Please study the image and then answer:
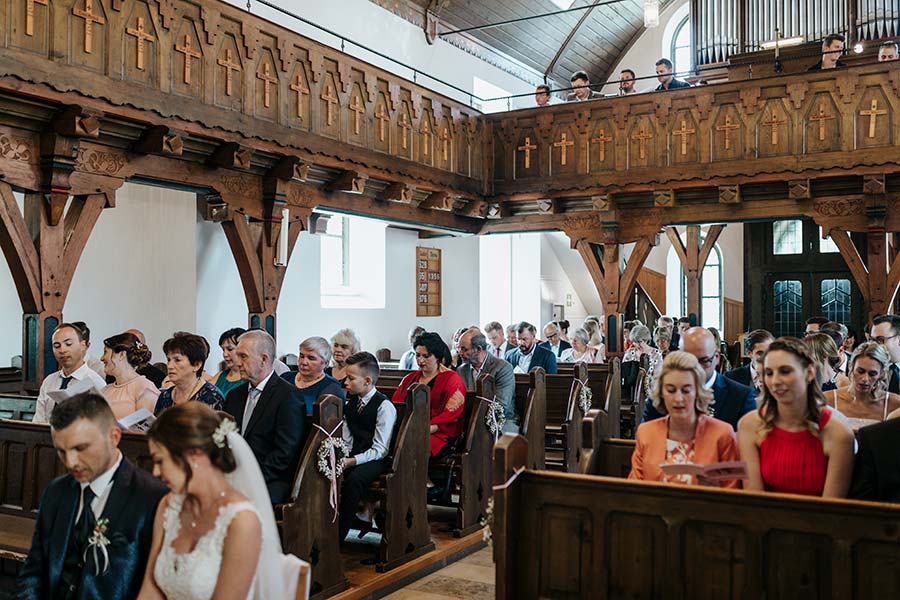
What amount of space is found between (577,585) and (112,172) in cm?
575

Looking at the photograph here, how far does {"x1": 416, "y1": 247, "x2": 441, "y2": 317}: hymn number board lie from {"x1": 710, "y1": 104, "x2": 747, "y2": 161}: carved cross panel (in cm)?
595

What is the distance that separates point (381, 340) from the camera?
14.0 meters

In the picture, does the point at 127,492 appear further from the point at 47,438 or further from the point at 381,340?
the point at 381,340

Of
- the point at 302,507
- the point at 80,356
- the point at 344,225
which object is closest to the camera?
the point at 302,507

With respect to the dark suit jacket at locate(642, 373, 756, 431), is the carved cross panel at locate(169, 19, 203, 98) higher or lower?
higher

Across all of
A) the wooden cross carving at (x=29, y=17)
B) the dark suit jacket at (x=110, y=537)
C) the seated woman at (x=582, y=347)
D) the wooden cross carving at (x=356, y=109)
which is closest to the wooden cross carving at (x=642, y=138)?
the seated woman at (x=582, y=347)

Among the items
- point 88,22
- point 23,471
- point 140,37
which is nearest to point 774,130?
point 140,37

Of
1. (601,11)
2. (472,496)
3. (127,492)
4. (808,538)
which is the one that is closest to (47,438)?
(127,492)

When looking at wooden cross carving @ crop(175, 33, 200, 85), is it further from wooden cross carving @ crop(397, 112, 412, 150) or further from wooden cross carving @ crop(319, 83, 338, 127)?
wooden cross carving @ crop(397, 112, 412, 150)

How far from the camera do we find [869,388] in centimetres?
461

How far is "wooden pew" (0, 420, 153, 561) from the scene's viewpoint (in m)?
4.73

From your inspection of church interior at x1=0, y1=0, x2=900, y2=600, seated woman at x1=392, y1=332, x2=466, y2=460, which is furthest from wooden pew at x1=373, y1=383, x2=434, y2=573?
seated woman at x1=392, y1=332, x2=466, y2=460

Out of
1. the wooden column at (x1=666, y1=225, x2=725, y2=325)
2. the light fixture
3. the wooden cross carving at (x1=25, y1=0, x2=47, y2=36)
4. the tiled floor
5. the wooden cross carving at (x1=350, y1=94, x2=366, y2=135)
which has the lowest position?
the tiled floor

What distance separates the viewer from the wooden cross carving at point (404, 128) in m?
10.4
